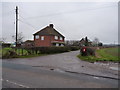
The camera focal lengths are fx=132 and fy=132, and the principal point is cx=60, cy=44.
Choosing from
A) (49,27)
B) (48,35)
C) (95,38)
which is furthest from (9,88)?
(95,38)

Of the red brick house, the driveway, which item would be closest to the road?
the driveway

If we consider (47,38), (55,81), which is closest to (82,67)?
(55,81)

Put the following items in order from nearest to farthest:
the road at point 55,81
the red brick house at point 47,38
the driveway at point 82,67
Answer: the road at point 55,81 → the driveway at point 82,67 → the red brick house at point 47,38

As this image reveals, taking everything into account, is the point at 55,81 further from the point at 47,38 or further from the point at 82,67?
the point at 47,38

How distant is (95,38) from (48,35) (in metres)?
58.2

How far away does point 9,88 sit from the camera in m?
5.49

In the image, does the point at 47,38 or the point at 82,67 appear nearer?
the point at 82,67

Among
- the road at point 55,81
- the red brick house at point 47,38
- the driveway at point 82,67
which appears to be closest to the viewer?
the road at point 55,81

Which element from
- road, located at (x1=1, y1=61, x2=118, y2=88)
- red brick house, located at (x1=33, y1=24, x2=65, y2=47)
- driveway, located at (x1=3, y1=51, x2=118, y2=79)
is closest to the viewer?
road, located at (x1=1, y1=61, x2=118, y2=88)

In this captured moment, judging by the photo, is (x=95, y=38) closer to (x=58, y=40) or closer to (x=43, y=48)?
(x=58, y=40)

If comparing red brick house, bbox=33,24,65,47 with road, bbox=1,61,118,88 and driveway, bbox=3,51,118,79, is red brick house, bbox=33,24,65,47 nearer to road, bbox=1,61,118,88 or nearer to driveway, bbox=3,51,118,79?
driveway, bbox=3,51,118,79

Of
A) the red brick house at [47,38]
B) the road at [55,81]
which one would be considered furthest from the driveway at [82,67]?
the red brick house at [47,38]

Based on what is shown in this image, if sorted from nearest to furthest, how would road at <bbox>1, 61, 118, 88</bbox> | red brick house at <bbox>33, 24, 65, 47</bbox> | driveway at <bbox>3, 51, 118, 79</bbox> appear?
1. road at <bbox>1, 61, 118, 88</bbox>
2. driveway at <bbox>3, 51, 118, 79</bbox>
3. red brick house at <bbox>33, 24, 65, 47</bbox>

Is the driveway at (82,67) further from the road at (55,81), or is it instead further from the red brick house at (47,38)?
the red brick house at (47,38)
